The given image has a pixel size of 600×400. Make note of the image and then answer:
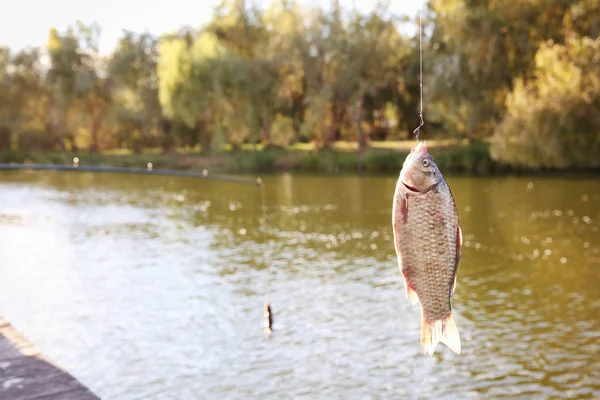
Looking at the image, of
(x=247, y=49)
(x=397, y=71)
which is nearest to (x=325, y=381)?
(x=397, y=71)

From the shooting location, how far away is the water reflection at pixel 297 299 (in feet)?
48.0

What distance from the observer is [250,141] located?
2454 inches

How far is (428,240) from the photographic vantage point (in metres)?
4.31

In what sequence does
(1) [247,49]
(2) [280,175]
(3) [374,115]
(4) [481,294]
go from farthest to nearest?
(1) [247,49] < (3) [374,115] < (2) [280,175] < (4) [481,294]

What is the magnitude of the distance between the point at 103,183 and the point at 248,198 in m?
16.1

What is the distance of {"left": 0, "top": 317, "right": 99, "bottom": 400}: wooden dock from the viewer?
962 centimetres

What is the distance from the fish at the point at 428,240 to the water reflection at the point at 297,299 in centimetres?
966

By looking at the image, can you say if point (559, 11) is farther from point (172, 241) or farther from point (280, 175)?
point (172, 241)

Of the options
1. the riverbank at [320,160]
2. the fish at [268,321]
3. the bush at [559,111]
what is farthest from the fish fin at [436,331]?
the riverbank at [320,160]

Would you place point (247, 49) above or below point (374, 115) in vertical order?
above

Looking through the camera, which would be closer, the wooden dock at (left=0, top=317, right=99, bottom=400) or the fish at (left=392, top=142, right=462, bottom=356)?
the fish at (left=392, top=142, right=462, bottom=356)

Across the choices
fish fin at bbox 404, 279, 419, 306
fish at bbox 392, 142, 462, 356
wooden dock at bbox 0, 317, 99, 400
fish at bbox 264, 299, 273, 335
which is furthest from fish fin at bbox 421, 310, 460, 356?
fish at bbox 264, 299, 273, 335

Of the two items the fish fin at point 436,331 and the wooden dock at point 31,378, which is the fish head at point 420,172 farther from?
the wooden dock at point 31,378

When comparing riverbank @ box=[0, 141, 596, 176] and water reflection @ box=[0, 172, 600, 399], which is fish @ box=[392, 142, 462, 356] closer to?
water reflection @ box=[0, 172, 600, 399]
